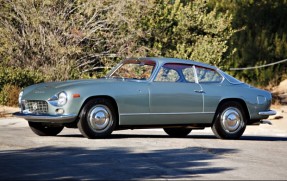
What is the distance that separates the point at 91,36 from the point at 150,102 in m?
12.9

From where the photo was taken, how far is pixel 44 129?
13.3m

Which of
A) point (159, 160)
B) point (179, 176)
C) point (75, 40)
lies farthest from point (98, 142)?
point (75, 40)

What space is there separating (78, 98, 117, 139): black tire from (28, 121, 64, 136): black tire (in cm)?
100

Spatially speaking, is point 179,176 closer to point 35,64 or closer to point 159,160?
point 159,160

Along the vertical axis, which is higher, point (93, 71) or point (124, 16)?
point (124, 16)

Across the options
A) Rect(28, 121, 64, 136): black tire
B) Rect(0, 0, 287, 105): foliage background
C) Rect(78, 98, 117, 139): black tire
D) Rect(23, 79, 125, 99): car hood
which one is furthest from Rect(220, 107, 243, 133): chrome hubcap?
Rect(0, 0, 287, 105): foliage background

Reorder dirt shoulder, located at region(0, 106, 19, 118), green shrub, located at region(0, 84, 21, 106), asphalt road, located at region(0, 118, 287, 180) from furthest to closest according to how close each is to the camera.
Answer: green shrub, located at region(0, 84, 21, 106) < dirt shoulder, located at region(0, 106, 19, 118) < asphalt road, located at region(0, 118, 287, 180)

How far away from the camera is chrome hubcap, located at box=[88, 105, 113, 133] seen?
40.2 ft

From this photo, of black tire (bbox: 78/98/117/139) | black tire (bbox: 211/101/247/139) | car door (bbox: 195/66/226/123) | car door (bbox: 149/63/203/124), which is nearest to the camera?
black tire (bbox: 78/98/117/139)

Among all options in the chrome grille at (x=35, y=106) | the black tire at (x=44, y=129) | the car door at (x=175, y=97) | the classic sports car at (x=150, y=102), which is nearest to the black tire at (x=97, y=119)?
the classic sports car at (x=150, y=102)

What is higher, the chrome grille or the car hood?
the car hood

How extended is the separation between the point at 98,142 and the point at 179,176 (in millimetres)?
3525

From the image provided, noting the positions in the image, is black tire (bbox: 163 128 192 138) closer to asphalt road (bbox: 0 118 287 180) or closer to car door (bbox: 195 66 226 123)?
car door (bbox: 195 66 226 123)

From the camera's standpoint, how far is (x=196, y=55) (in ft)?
89.6
